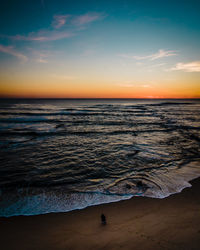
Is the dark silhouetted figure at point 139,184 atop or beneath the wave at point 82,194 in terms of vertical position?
atop

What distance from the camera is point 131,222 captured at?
10.1 feet

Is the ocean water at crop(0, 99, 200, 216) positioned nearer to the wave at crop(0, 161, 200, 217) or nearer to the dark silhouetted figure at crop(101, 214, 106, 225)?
the wave at crop(0, 161, 200, 217)

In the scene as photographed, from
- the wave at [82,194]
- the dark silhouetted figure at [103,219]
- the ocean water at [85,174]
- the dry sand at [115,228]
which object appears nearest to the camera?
the dry sand at [115,228]

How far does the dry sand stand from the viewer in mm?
2525

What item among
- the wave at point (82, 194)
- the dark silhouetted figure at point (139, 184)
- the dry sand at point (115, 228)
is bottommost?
the wave at point (82, 194)

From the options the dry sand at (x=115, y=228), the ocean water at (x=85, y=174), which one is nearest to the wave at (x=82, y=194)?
the ocean water at (x=85, y=174)

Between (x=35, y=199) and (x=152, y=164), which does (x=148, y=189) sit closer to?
(x=152, y=164)

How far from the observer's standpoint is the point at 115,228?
114 inches

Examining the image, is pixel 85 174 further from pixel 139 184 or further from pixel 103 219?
pixel 103 219

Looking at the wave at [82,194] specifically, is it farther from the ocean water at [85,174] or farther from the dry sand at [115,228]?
the dry sand at [115,228]

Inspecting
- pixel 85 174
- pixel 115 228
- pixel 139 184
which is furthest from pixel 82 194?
pixel 139 184

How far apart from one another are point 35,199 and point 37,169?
214 centimetres

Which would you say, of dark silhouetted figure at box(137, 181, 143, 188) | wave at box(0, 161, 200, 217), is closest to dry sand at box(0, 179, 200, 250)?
wave at box(0, 161, 200, 217)

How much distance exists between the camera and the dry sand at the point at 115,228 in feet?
8.29
